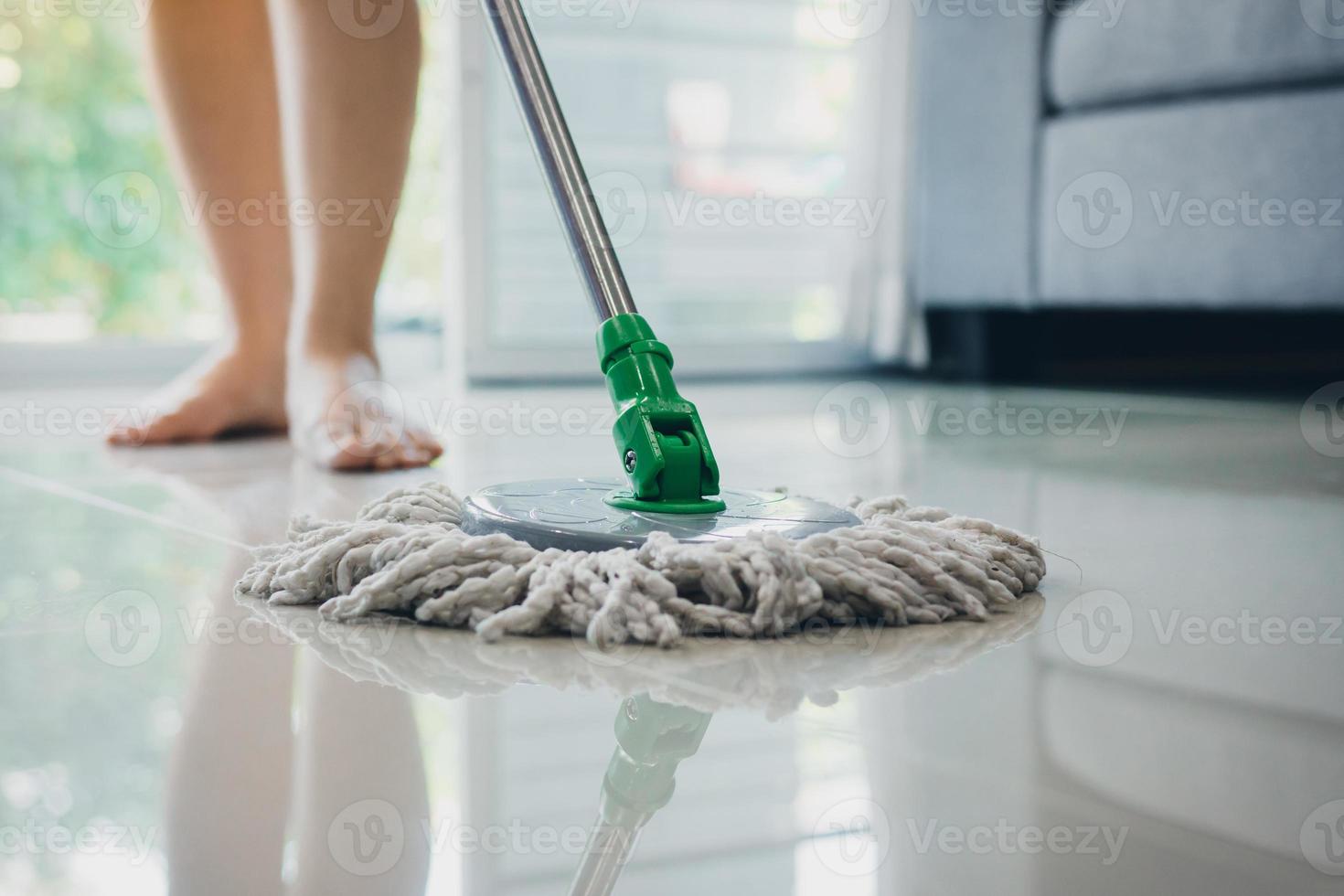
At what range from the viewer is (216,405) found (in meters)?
1.37

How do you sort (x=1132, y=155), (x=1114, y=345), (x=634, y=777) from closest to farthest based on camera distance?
(x=634, y=777) → (x=1132, y=155) → (x=1114, y=345)

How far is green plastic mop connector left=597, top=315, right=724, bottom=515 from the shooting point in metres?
0.68

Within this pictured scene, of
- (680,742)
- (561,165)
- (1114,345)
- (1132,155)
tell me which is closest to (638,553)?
A: (680,742)

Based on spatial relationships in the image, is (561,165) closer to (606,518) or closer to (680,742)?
(606,518)

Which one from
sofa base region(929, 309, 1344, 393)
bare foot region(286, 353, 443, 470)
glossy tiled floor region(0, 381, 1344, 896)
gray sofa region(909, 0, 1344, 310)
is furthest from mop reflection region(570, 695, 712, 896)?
sofa base region(929, 309, 1344, 393)

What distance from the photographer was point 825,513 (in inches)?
26.9

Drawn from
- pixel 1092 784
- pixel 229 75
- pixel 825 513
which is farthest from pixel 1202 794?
pixel 229 75

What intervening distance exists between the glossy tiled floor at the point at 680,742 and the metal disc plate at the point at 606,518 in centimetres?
6

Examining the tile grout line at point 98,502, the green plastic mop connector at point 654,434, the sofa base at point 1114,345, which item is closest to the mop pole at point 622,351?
the green plastic mop connector at point 654,434

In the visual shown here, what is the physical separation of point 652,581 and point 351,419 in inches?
25.9

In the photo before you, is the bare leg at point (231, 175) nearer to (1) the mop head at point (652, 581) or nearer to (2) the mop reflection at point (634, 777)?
(1) the mop head at point (652, 581)

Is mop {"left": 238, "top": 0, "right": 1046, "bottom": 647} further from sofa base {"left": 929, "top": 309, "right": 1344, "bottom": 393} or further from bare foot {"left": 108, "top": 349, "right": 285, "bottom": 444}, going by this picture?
sofa base {"left": 929, "top": 309, "right": 1344, "bottom": 393}

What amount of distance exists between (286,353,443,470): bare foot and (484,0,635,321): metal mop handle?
1.26 feet

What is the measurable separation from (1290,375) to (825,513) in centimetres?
201
